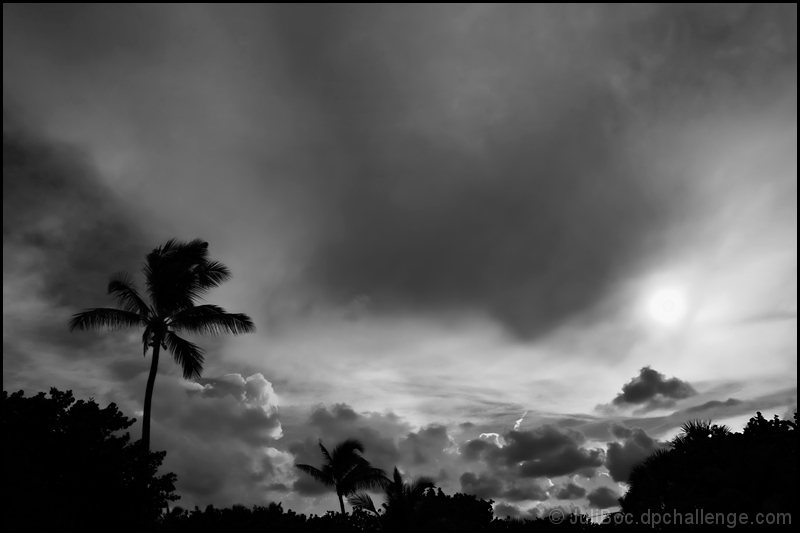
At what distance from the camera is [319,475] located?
3819 centimetres

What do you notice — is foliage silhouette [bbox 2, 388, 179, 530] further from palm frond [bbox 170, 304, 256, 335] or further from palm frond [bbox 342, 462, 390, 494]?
palm frond [bbox 342, 462, 390, 494]

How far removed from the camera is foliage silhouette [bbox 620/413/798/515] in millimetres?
18859

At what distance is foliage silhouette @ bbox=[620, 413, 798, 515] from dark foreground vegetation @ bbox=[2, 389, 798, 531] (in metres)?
0.04

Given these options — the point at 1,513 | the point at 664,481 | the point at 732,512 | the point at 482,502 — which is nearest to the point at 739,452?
the point at 732,512

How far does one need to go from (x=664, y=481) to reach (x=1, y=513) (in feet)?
91.6

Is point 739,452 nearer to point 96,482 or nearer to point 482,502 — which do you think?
point 96,482

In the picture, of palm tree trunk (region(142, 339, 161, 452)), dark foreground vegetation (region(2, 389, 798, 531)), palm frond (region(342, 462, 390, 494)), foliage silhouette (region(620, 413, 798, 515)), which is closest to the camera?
dark foreground vegetation (region(2, 389, 798, 531))

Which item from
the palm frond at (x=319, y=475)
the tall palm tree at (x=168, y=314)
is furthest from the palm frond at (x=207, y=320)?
the palm frond at (x=319, y=475)

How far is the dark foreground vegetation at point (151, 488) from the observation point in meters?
15.8

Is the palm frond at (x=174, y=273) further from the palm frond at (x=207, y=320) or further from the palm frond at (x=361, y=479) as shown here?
the palm frond at (x=361, y=479)

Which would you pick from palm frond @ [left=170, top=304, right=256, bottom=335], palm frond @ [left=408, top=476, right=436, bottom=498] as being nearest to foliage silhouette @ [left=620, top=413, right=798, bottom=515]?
palm frond @ [left=408, top=476, right=436, bottom=498]

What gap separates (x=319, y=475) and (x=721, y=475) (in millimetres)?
27584

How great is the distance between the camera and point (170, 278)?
73.0 feet

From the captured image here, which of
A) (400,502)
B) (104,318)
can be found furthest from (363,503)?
(104,318)
